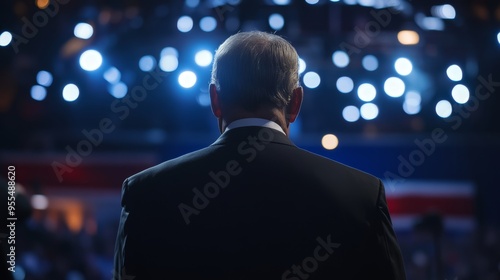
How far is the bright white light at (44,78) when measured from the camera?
22.2ft

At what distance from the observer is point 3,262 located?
1311mm

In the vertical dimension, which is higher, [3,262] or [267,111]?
[267,111]

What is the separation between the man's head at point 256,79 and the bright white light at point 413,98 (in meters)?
5.99

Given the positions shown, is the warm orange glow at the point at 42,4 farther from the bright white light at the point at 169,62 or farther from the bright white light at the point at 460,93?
the bright white light at the point at 460,93

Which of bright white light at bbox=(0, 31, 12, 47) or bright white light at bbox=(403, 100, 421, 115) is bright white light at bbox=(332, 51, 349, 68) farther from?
bright white light at bbox=(0, 31, 12, 47)

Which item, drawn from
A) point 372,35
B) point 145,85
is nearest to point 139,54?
point 145,85

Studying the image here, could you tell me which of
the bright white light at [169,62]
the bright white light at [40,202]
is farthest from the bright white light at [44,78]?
the bright white light at [40,202]

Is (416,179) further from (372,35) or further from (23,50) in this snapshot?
(23,50)

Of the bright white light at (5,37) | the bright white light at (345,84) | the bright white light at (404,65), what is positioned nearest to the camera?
the bright white light at (5,37)

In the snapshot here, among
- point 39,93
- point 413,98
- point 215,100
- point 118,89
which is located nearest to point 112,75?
point 118,89

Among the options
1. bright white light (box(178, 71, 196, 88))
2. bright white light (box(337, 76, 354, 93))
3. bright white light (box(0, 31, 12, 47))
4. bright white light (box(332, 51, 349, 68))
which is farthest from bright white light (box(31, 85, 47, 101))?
bright white light (box(337, 76, 354, 93))

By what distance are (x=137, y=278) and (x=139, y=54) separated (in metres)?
5.46

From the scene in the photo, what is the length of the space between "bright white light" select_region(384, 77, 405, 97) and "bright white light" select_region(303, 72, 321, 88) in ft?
2.33

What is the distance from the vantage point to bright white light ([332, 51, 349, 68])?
6590 mm
